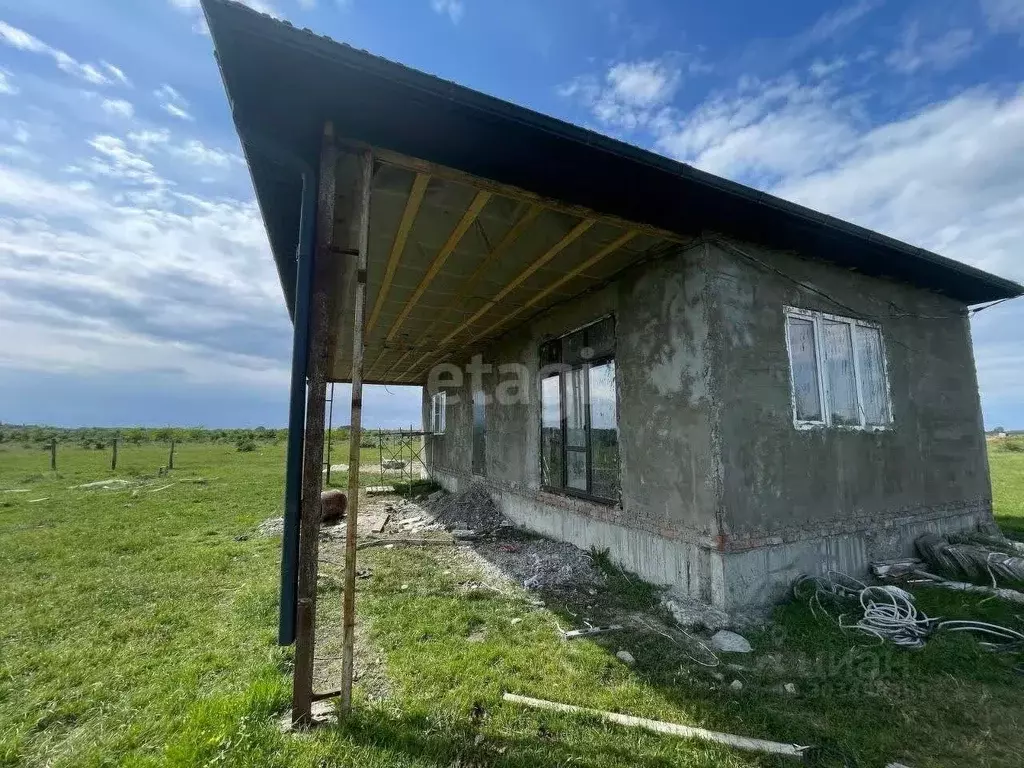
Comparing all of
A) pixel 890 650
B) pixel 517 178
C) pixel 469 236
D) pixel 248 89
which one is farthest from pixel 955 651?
pixel 248 89

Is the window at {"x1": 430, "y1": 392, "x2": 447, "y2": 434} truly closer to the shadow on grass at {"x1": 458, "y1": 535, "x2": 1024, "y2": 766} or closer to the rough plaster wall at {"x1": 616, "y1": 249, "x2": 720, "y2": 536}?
the rough plaster wall at {"x1": 616, "y1": 249, "x2": 720, "y2": 536}

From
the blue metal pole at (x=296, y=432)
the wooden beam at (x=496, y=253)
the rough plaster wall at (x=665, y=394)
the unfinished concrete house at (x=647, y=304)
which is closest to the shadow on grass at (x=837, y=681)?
the unfinished concrete house at (x=647, y=304)

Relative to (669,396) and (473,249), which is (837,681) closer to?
(669,396)

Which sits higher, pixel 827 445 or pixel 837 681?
pixel 827 445

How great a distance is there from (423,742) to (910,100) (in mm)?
8607

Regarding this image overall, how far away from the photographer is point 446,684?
3.17 meters

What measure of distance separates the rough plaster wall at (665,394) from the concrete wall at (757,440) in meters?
0.02

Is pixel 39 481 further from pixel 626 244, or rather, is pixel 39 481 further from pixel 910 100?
pixel 910 100

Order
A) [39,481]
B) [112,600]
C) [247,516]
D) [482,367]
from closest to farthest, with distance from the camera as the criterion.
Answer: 1. [112,600]
2. [247,516]
3. [482,367]
4. [39,481]

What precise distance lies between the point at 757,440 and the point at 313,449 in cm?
399

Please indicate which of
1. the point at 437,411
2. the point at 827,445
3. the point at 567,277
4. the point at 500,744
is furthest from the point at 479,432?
the point at 500,744

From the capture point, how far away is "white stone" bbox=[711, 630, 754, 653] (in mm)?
3729

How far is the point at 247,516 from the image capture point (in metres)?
9.75

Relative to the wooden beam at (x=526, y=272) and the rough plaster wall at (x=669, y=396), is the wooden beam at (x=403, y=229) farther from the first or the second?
the rough plaster wall at (x=669, y=396)
